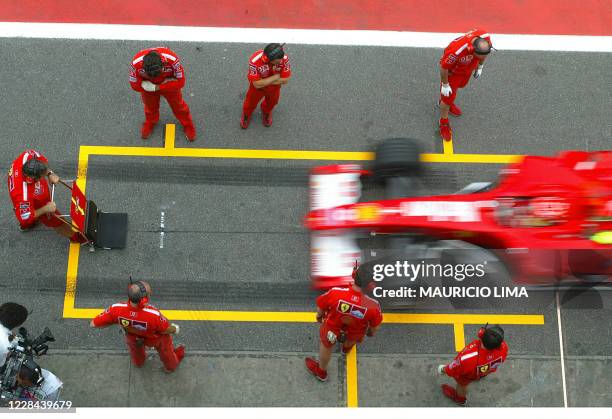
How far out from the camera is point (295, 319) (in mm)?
6898

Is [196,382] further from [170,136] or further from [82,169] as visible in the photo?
[170,136]

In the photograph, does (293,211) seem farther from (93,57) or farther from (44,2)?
(44,2)

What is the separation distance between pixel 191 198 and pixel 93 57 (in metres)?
2.49

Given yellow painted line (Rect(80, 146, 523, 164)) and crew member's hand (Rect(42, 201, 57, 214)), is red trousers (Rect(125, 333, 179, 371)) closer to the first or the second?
crew member's hand (Rect(42, 201, 57, 214))

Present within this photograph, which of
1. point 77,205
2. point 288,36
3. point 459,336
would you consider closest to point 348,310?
point 459,336

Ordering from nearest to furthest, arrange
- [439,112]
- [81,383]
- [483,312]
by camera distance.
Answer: [81,383] → [483,312] → [439,112]

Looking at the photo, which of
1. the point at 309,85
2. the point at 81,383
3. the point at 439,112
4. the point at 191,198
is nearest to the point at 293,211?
the point at 191,198

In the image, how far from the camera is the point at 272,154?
25.4 feet

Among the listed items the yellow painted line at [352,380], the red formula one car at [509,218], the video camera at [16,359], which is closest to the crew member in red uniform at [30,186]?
the video camera at [16,359]

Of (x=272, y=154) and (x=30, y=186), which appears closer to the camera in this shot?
(x=30, y=186)

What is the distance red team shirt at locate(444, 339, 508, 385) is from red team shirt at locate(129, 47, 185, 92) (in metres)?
4.13

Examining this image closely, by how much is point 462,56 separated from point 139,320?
446 cm

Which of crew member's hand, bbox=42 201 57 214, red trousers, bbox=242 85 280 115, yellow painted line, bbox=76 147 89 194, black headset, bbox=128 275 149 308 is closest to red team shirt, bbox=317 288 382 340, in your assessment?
black headset, bbox=128 275 149 308

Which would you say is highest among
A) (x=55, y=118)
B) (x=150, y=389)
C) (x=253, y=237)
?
(x=55, y=118)
